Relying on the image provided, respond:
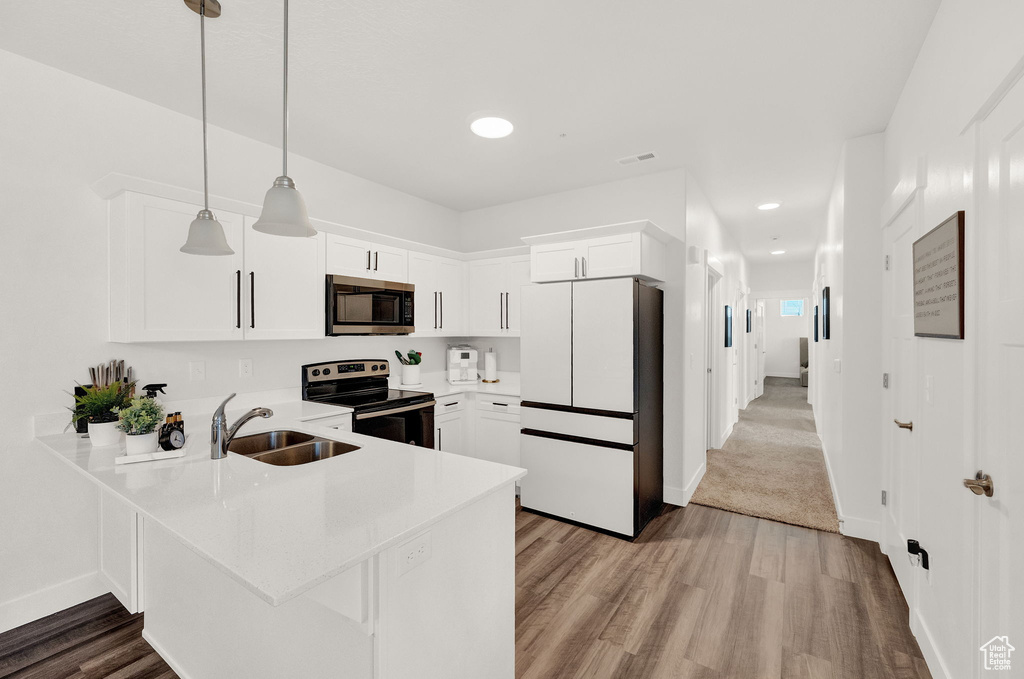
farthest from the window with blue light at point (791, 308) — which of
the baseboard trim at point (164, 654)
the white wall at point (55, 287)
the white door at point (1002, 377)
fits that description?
the baseboard trim at point (164, 654)

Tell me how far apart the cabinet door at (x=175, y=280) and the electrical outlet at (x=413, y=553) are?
2000 millimetres

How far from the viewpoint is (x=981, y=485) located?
53.2 inches

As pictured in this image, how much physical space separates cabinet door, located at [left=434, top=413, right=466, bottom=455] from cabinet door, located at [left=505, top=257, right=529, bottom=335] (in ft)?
3.13

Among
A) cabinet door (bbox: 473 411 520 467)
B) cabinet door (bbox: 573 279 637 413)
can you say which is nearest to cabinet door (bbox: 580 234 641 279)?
cabinet door (bbox: 573 279 637 413)

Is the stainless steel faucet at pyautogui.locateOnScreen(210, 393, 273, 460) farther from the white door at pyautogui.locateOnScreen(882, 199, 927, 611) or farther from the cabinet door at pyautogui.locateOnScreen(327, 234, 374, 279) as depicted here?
the white door at pyautogui.locateOnScreen(882, 199, 927, 611)

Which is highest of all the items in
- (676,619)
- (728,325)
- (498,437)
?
(728,325)

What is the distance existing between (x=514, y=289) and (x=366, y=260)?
4.41 feet

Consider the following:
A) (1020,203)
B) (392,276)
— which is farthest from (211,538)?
(392,276)

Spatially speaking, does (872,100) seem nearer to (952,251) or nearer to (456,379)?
(952,251)

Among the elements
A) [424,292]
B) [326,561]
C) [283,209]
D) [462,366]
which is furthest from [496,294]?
[326,561]

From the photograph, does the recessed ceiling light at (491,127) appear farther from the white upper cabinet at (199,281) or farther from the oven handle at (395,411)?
the oven handle at (395,411)

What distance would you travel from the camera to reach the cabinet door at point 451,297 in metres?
4.21

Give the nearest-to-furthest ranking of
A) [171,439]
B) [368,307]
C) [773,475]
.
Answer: [171,439] < [368,307] < [773,475]

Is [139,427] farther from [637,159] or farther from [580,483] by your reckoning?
[637,159]
